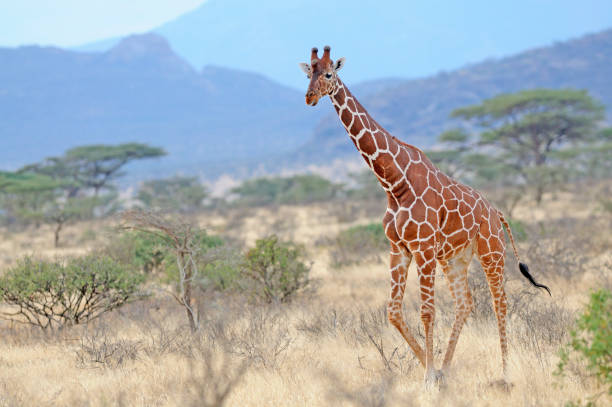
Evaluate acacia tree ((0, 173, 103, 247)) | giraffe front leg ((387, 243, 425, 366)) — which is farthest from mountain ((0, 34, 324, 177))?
giraffe front leg ((387, 243, 425, 366))

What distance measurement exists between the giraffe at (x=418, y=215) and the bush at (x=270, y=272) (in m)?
3.83

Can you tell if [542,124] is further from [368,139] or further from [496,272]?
[368,139]

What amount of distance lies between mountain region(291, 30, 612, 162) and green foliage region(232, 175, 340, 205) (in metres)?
47.2

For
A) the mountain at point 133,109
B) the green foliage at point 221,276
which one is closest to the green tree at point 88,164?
the green foliage at point 221,276

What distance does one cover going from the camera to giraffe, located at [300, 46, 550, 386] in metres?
4.35

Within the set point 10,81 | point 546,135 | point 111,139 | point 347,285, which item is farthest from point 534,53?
point 10,81

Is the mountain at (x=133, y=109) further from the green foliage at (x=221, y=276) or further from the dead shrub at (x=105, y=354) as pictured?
the dead shrub at (x=105, y=354)

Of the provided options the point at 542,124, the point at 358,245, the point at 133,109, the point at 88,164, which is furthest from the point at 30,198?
the point at 133,109

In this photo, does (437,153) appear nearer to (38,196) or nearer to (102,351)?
(38,196)

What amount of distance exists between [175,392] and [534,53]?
357ft

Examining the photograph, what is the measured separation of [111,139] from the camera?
462 feet

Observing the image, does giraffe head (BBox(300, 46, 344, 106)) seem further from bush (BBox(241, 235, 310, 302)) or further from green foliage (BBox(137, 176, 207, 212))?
green foliage (BBox(137, 176, 207, 212))

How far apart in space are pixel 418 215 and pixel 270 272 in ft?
14.1

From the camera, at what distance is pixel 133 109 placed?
155m
